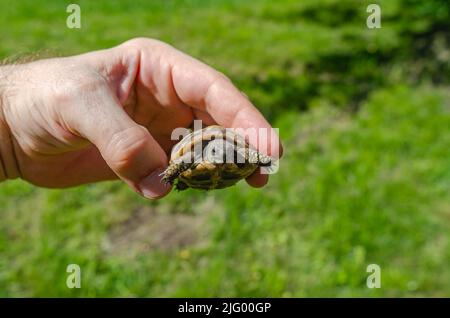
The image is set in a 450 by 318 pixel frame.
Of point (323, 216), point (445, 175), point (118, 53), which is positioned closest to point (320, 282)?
point (323, 216)

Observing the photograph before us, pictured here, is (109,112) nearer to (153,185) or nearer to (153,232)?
(153,185)

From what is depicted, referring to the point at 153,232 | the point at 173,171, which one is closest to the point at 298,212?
the point at 153,232

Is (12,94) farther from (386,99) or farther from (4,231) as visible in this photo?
(386,99)

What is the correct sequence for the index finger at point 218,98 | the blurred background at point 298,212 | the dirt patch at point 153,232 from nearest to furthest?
the index finger at point 218,98 < the blurred background at point 298,212 < the dirt patch at point 153,232

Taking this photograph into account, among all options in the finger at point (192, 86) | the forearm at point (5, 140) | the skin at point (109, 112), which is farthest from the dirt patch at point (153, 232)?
the finger at point (192, 86)

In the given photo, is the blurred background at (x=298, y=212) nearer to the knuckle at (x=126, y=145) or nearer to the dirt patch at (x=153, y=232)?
the dirt patch at (x=153, y=232)

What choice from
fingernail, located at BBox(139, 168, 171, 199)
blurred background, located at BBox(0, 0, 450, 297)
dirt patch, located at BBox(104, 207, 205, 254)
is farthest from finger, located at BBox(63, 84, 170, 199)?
dirt patch, located at BBox(104, 207, 205, 254)
